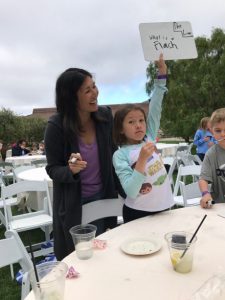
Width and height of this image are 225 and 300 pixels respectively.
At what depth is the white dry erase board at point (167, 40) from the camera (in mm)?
1998

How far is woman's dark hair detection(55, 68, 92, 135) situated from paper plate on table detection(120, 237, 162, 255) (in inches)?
29.9

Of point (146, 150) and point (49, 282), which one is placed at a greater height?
point (146, 150)

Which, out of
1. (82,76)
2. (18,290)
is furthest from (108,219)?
(18,290)

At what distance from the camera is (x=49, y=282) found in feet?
3.06

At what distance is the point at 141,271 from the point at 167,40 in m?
1.46

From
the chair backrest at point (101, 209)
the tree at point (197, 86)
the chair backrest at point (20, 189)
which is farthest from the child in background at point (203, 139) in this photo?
the tree at point (197, 86)

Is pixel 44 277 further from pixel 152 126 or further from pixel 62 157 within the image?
pixel 152 126

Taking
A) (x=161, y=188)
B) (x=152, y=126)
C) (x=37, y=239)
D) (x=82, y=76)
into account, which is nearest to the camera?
(x=161, y=188)

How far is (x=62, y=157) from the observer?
1.88 metres

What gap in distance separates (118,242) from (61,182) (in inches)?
22.0

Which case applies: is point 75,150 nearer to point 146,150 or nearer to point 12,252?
point 146,150

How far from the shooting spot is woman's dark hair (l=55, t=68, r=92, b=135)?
1.87 meters

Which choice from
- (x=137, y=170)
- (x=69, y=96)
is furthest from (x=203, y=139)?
(x=137, y=170)

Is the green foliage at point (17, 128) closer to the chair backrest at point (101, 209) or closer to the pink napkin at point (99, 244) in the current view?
the chair backrest at point (101, 209)
